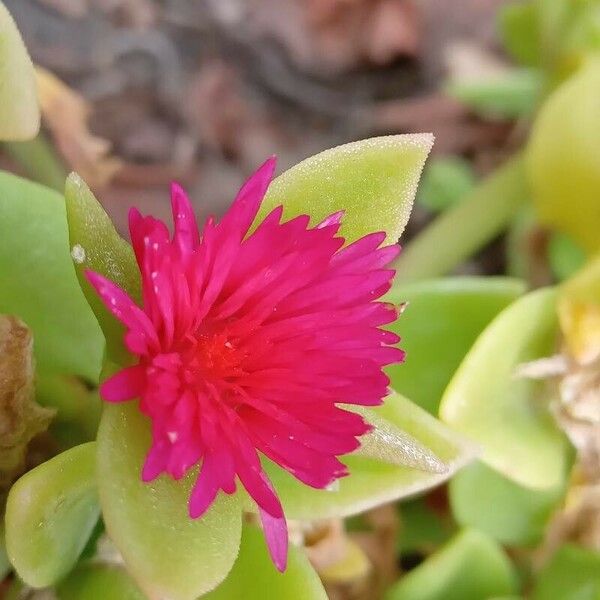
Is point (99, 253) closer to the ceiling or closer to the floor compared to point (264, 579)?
closer to the ceiling

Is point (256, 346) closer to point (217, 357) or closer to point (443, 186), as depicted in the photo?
point (217, 357)

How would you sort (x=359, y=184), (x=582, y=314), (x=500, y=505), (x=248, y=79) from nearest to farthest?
(x=359, y=184) → (x=582, y=314) → (x=500, y=505) → (x=248, y=79)

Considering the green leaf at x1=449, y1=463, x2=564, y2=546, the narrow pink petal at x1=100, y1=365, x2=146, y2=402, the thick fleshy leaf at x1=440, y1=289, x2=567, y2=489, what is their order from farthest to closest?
the green leaf at x1=449, y1=463, x2=564, y2=546 < the thick fleshy leaf at x1=440, y1=289, x2=567, y2=489 < the narrow pink petal at x1=100, y1=365, x2=146, y2=402

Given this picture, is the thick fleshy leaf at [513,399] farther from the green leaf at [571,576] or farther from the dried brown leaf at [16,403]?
the dried brown leaf at [16,403]

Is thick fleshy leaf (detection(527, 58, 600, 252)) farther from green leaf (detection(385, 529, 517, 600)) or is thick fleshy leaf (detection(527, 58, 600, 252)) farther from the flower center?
the flower center

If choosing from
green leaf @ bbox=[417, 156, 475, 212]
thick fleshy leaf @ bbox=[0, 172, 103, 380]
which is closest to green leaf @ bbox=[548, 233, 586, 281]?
green leaf @ bbox=[417, 156, 475, 212]

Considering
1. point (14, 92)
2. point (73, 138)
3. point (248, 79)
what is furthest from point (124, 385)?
point (248, 79)
